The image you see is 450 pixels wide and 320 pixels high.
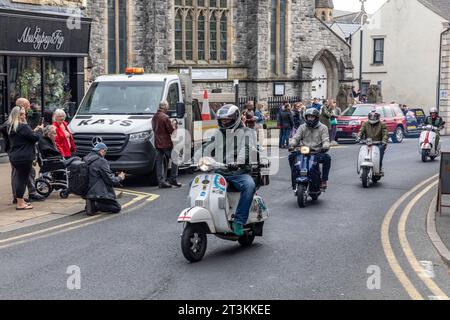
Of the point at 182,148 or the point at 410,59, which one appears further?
the point at 410,59

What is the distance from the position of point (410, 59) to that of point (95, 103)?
126ft

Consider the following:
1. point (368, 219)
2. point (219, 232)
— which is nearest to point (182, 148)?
point (368, 219)

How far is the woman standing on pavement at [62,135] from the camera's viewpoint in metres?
15.3

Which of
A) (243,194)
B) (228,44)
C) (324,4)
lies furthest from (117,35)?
→ (324,4)

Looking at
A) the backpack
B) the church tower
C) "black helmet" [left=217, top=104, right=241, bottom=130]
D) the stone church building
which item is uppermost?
the church tower

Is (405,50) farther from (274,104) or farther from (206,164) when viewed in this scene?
(206,164)

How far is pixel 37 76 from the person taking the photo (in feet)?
75.8

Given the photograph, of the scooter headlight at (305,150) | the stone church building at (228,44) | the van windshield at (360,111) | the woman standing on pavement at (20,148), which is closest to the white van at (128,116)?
the woman standing on pavement at (20,148)

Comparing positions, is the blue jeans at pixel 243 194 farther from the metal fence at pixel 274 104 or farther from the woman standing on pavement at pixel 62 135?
the metal fence at pixel 274 104

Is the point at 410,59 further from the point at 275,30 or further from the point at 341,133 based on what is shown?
the point at 341,133

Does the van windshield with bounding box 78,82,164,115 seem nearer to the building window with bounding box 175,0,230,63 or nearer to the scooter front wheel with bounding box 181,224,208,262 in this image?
the scooter front wheel with bounding box 181,224,208,262

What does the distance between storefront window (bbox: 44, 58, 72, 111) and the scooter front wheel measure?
48.6 ft

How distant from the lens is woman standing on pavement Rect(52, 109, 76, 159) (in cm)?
1528

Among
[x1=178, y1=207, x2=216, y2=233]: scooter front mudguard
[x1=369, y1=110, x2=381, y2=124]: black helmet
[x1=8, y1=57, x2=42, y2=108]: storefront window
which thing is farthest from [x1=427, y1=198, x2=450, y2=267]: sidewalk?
[x1=8, y1=57, x2=42, y2=108]: storefront window
